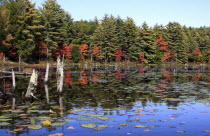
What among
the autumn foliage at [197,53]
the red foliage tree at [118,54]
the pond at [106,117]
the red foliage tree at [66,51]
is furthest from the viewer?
the autumn foliage at [197,53]

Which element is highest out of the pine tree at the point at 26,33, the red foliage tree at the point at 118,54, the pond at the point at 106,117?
the pine tree at the point at 26,33

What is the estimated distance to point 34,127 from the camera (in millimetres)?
8570

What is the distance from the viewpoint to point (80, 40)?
8075cm

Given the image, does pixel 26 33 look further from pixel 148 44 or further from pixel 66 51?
pixel 148 44

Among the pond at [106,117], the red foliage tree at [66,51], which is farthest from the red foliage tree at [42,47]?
the pond at [106,117]

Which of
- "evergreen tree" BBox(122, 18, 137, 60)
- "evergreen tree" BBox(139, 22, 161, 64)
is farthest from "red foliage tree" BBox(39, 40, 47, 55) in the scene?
"evergreen tree" BBox(139, 22, 161, 64)

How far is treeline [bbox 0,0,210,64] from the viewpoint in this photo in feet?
183

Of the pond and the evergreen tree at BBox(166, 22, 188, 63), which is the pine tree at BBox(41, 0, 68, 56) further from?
the pond

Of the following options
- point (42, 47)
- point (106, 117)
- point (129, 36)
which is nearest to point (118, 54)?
point (129, 36)

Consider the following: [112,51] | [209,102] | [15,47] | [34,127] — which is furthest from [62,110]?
[112,51]

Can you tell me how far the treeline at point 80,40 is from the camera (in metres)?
55.7

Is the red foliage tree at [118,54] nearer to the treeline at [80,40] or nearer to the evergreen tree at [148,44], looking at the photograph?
the treeline at [80,40]

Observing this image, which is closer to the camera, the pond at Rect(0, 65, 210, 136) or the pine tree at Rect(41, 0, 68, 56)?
the pond at Rect(0, 65, 210, 136)

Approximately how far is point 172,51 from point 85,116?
3351 inches
